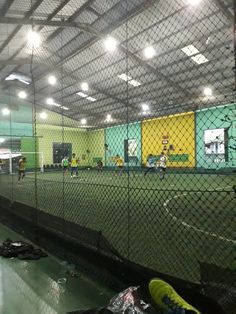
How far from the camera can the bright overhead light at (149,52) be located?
13.4 metres

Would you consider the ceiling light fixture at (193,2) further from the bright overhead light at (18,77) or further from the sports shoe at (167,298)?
the bright overhead light at (18,77)

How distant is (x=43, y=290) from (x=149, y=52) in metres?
12.3

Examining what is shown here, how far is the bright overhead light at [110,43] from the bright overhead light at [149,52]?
1.40m

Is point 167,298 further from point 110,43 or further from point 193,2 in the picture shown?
point 110,43

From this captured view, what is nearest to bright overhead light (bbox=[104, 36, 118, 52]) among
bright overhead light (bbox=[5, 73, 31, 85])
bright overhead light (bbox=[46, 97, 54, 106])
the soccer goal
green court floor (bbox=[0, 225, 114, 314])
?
bright overhead light (bbox=[46, 97, 54, 106])

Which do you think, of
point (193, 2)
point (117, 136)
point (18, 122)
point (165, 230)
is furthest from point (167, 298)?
point (18, 122)

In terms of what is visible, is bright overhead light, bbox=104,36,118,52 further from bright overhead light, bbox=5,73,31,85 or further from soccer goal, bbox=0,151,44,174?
soccer goal, bbox=0,151,44,174

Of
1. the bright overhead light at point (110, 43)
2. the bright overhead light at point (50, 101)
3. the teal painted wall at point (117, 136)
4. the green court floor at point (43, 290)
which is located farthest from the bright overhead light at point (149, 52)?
the green court floor at point (43, 290)

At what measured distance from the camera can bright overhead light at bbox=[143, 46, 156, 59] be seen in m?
13.4

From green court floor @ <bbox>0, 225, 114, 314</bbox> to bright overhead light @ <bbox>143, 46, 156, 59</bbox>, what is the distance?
37.2ft

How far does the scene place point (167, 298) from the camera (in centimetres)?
259

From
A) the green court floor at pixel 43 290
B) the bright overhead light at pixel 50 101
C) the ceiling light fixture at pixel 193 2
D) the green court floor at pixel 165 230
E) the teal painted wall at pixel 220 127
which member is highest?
the ceiling light fixture at pixel 193 2

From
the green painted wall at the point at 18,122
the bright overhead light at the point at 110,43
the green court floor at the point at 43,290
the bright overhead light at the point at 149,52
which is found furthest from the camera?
the green painted wall at the point at 18,122

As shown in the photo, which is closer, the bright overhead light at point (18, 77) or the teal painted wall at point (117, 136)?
the teal painted wall at point (117, 136)
